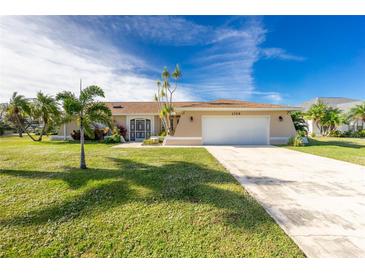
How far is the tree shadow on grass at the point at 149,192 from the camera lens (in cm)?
337

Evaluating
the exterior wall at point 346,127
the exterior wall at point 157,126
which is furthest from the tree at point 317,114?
the exterior wall at point 157,126

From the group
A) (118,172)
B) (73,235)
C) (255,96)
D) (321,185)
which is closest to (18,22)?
(118,172)

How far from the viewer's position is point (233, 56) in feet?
46.2

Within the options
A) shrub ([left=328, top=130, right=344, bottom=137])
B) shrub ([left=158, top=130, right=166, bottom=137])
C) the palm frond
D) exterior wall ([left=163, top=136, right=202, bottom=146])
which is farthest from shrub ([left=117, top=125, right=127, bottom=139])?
shrub ([left=328, top=130, right=344, bottom=137])

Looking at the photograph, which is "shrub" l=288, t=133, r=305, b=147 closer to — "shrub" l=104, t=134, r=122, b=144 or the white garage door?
the white garage door

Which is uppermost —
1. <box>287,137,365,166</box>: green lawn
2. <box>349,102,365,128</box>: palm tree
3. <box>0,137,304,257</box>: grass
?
<box>349,102,365,128</box>: palm tree

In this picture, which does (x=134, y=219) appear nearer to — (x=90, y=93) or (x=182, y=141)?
(x=90, y=93)

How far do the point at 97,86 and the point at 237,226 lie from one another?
705 centimetres

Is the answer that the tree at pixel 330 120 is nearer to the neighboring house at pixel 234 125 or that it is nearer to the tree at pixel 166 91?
the neighboring house at pixel 234 125

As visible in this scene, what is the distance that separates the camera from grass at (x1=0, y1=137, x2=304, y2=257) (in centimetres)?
251

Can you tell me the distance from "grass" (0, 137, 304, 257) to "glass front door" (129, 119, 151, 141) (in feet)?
44.5

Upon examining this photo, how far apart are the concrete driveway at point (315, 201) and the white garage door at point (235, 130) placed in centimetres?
764

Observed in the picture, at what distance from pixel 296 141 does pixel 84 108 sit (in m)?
14.6
